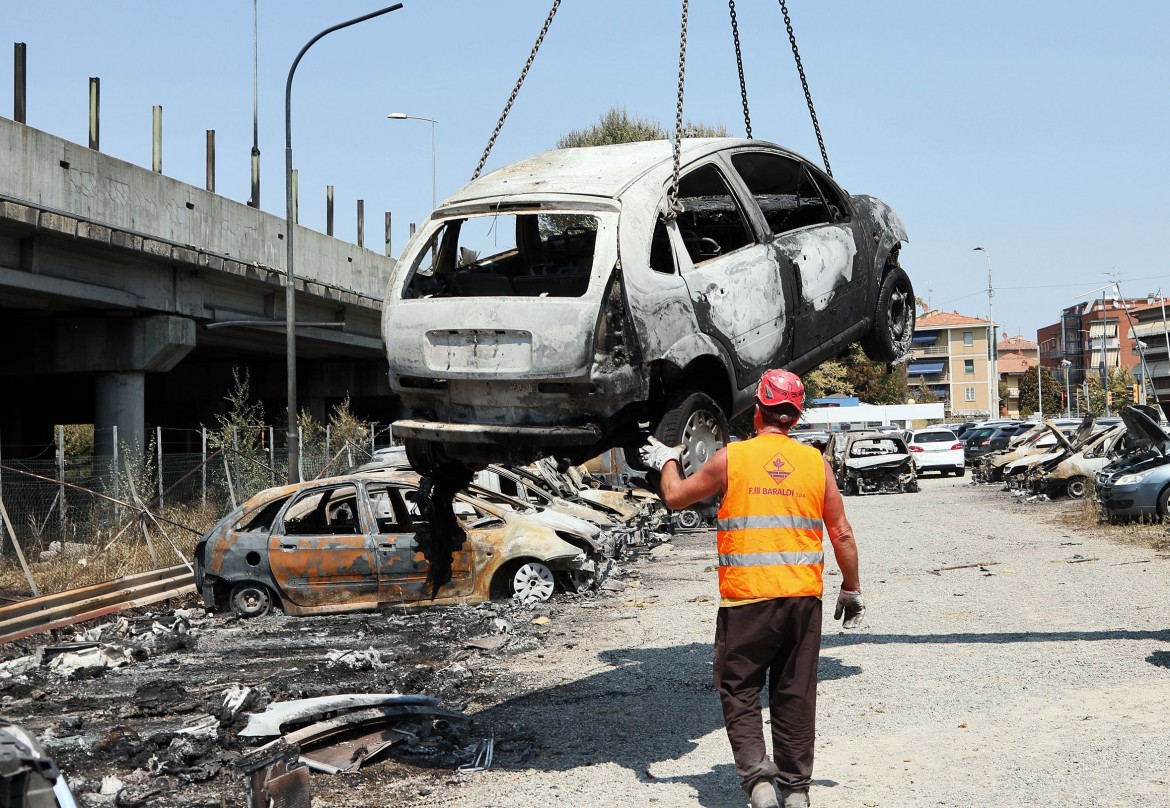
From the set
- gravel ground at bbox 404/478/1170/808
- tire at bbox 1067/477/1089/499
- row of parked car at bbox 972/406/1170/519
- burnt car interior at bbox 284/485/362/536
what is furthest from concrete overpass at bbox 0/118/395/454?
tire at bbox 1067/477/1089/499

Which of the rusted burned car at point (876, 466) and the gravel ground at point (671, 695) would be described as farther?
the rusted burned car at point (876, 466)

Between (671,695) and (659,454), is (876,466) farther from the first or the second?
(659,454)

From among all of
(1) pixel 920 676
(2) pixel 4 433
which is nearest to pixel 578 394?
(1) pixel 920 676

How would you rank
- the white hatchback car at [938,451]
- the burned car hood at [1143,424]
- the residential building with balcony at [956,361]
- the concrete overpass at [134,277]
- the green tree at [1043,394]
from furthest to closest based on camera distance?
the residential building with balcony at [956,361] → the green tree at [1043,394] → the white hatchback car at [938,451] → the concrete overpass at [134,277] → the burned car hood at [1143,424]

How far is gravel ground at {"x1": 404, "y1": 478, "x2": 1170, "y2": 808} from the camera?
6594mm

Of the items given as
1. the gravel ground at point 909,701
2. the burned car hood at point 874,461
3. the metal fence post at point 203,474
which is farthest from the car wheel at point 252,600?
the burned car hood at point 874,461

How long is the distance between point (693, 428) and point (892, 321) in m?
2.77

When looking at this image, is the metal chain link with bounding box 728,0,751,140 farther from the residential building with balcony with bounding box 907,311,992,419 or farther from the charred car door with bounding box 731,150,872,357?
the residential building with balcony with bounding box 907,311,992,419

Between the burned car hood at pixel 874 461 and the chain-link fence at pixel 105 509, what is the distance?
54.9ft

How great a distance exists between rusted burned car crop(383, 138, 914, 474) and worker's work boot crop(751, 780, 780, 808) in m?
1.65

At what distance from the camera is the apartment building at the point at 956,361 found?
431ft

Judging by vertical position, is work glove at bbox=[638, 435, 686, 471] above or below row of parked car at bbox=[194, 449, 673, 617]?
above

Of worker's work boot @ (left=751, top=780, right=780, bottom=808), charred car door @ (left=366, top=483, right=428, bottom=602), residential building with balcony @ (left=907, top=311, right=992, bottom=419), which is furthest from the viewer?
residential building with balcony @ (left=907, top=311, right=992, bottom=419)

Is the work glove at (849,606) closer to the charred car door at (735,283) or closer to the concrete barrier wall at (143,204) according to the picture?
the charred car door at (735,283)
